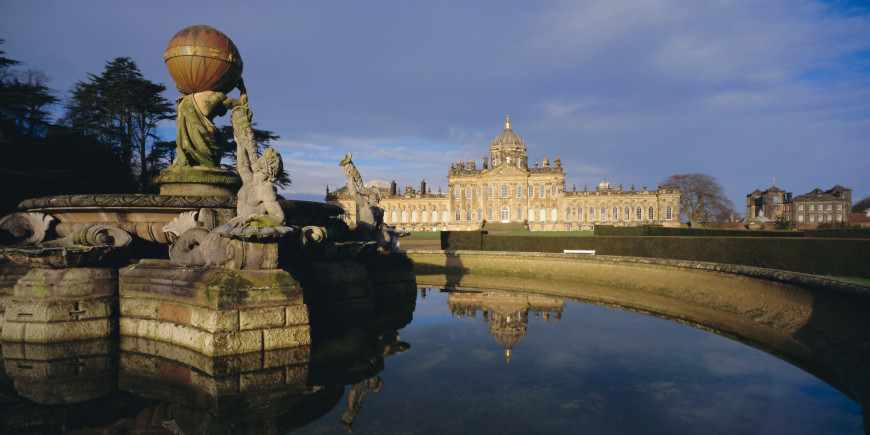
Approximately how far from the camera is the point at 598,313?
8477 millimetres

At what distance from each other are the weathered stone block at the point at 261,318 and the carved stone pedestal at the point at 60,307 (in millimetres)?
2447

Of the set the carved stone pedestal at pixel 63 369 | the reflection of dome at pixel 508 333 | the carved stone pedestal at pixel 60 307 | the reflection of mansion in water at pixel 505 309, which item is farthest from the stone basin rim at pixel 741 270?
the carved stone pedestal at pixel 60 307

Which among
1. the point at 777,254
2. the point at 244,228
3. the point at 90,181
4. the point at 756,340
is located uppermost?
the point at 90,181

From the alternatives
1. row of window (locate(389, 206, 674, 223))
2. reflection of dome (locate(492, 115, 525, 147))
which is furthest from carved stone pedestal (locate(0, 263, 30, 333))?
reflection of dome (locate(492, 115, 525, 147))

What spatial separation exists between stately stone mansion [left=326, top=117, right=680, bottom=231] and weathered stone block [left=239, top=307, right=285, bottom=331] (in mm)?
60766

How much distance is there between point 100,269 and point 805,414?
8370 millimetres

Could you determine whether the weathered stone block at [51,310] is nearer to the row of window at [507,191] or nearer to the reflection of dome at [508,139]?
the row of window at [507,191]

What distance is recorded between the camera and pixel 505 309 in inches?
341

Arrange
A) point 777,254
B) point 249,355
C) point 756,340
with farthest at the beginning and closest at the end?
→ point 777,254 → point 756,340 → point 249,355

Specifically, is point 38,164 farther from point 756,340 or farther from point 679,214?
point 679,214

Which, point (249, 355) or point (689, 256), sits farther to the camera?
point (689, 256)

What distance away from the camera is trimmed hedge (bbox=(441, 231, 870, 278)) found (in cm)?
1031

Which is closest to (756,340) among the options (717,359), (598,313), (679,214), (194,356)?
(717,359)

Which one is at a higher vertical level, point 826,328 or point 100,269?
point 100,269
